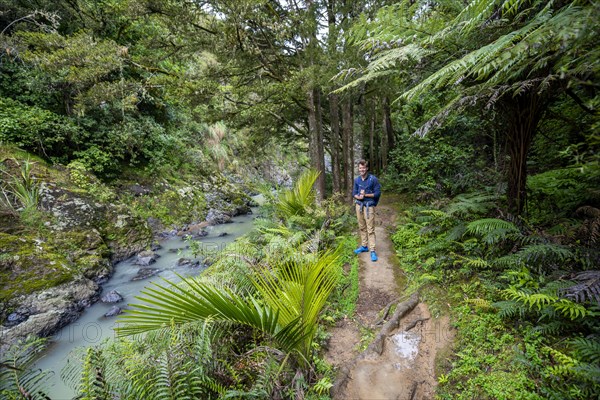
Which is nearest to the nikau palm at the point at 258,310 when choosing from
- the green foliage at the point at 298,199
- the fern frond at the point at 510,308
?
the fern frond at the point at 510,308

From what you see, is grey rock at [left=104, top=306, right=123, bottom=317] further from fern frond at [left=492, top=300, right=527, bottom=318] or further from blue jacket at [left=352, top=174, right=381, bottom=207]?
fern frond at [left=492, top=300, right=527, bottom=318]

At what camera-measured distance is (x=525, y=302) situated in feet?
7.97

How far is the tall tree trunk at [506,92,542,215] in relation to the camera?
3098mm

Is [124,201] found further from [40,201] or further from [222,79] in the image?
[222,79]

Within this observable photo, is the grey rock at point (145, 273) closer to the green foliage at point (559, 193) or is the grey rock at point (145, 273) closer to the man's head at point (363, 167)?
the man's head at point (363, 167)

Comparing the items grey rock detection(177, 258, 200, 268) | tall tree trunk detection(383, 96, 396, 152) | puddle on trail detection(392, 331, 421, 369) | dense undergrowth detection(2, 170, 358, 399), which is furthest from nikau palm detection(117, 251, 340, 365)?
tall tree trunk detection(383, 96, 396, 152)

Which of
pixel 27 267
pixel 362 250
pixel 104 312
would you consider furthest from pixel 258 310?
pixel 27 267

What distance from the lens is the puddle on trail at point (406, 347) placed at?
2881 mm

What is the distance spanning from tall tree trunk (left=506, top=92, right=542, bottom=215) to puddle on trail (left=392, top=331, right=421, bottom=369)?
2263mm

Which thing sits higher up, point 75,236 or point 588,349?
point 588,349

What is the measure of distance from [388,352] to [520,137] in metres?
3.18

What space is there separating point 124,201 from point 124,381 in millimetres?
10295

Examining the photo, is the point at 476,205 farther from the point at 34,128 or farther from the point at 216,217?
the point at 34,128

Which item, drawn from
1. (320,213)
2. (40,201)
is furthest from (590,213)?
(40,201)
